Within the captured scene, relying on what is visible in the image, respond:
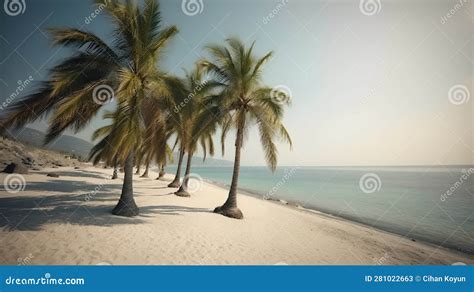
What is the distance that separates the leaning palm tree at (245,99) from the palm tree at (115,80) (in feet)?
8.44

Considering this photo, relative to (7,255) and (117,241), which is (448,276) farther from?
(7,255)

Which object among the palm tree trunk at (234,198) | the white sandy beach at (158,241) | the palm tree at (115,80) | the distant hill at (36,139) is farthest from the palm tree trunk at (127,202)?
the palm tree trunk at (234,198)

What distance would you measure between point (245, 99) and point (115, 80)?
16.9 ft

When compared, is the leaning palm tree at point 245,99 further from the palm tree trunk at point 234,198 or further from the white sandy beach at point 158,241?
the white sandy beach at point 158,241

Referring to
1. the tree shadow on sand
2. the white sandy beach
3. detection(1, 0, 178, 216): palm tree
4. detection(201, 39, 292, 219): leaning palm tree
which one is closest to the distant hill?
detection(1, 0, 178, 216): palm tree

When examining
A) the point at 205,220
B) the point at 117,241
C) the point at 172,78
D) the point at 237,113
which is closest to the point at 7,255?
the point at 117,241

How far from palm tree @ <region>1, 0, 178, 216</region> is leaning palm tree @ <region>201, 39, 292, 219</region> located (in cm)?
257

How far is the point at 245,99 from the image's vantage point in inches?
370

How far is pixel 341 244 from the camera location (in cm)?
767

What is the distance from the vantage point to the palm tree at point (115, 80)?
19.5ft

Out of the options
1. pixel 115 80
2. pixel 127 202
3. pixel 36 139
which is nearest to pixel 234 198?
pixel 127 202

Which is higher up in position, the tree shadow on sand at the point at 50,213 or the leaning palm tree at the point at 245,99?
the leaning palm tree at the point at 245,99

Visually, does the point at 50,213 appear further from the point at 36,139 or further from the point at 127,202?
the point at 36,139

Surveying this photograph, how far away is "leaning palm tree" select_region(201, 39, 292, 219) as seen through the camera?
9.09 meters
